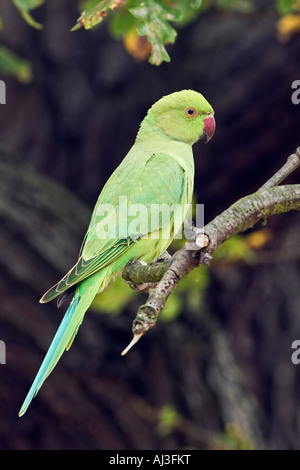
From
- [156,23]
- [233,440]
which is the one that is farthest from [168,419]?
[156,23]

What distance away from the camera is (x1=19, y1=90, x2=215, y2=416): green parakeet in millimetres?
2104

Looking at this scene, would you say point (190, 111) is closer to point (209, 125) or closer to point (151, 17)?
point (209, 125)

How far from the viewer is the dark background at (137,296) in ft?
11.8

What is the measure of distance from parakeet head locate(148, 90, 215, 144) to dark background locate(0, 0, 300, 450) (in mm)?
1215

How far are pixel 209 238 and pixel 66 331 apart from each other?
630 mm

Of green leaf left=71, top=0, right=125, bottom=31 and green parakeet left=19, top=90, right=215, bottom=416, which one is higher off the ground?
green leaf left=71, top=0, right=125, bottom=31

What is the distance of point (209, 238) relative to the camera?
161 centimetres

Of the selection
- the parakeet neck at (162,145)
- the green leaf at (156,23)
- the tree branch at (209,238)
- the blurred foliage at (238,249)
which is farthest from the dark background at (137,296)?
the tree branch at (209,238)

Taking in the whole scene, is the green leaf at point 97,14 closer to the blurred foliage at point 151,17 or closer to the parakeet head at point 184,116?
the blurred foliage at point 151,17

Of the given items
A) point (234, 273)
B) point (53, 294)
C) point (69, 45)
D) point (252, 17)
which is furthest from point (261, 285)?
point (53, 294)

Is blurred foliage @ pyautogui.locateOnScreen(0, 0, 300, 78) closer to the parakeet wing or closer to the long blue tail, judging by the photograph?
the parakeet wing

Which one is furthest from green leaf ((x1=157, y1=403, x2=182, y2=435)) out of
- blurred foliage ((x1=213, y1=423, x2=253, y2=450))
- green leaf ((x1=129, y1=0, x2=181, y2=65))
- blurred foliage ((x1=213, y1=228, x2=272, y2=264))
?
green leaf ((x1=129, y1=0, x2=181, y2=65))

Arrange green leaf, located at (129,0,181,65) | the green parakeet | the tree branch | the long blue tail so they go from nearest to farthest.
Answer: the tree branch → the long blue tail → the green parakeet → green leaf, located at (129,0,181,65)

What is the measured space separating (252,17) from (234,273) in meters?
1.86
